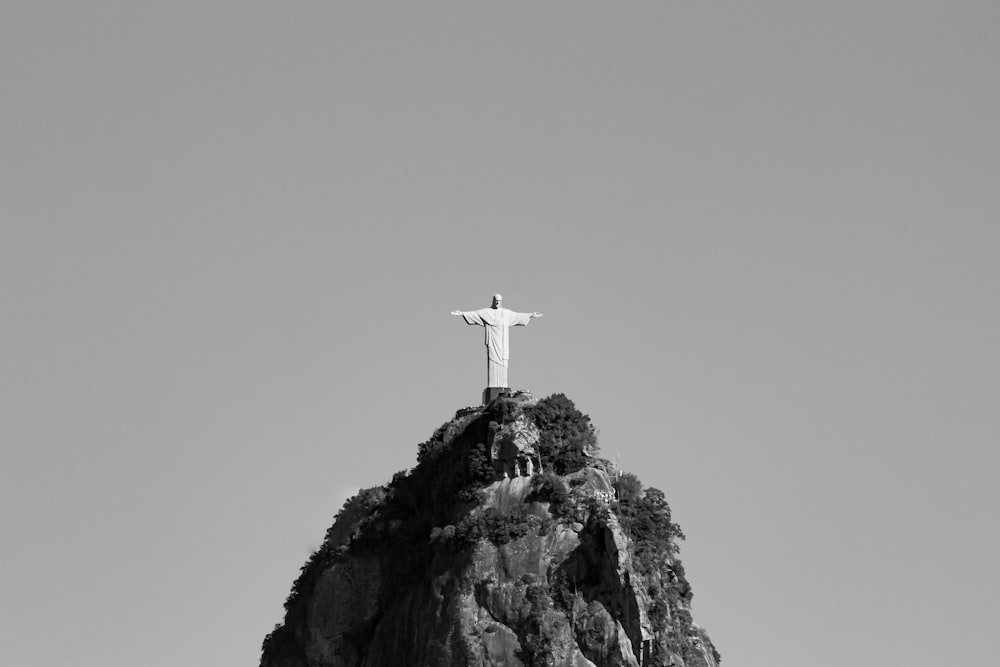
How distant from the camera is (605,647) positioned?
143625mm

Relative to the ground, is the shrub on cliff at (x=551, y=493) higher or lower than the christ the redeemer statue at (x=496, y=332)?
lower

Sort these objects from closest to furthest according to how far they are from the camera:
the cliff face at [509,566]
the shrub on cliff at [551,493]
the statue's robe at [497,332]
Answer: the cliff face at [509,566], the shrub on cliff at [551,493], the statue's robe at [497,332]

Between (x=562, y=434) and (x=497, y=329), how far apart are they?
785cm

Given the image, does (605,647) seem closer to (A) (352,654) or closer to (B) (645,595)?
(B) (645,595)

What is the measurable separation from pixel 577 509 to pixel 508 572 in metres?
4.89

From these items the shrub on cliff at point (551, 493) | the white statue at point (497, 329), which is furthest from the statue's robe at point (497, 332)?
the shrub on cliff at point (551, 493)

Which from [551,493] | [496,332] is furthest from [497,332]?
[551,493]

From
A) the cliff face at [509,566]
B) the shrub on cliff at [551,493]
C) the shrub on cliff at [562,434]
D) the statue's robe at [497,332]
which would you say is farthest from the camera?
the statue's robe at [497,332]

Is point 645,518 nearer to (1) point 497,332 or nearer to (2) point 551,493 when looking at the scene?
(2) point 551,493

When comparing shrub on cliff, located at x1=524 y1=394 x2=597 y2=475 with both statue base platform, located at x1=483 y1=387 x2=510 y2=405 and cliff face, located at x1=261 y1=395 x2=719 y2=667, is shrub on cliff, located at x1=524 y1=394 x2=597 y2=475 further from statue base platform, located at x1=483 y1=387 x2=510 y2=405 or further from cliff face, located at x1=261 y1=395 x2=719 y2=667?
statue base platform, located at x1=483 y1=387 x2=510 y2=405

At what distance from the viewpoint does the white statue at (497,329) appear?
156 metres

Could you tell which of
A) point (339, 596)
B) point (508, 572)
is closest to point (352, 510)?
point (339, 596)

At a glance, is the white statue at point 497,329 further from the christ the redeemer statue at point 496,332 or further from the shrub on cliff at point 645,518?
the shrub on cliff at point 645,518

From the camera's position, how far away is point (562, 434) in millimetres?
151875
